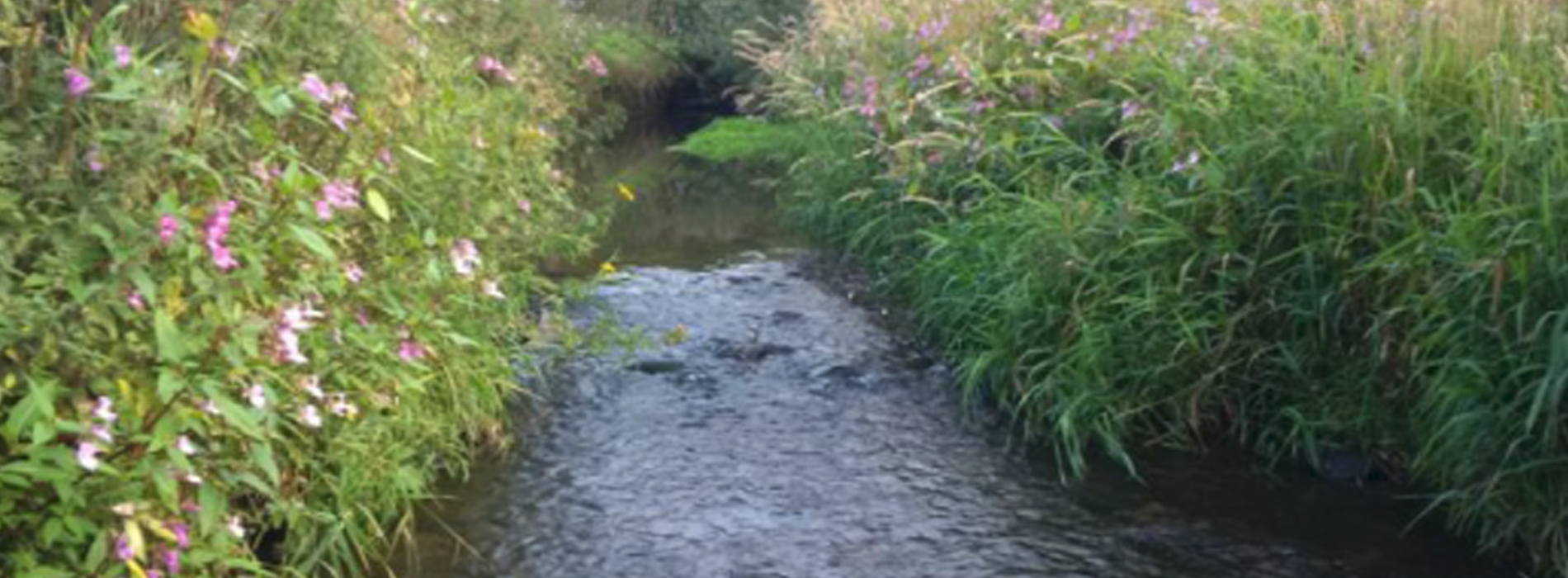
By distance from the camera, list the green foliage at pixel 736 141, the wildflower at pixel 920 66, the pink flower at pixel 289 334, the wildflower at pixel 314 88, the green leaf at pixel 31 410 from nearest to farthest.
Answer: the green leaf at pixel 31 410 → the pink flower at pixel 289 334 → the wildflower at pixel 314 88 → the wildflower at pixel 920 66 → the green foliage at pixel 736 141

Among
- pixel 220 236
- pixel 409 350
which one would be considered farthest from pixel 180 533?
pixel 409 350

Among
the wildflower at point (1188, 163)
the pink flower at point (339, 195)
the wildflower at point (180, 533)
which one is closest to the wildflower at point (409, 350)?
the pink flower at point (339, 195)

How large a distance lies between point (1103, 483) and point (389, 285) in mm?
2702

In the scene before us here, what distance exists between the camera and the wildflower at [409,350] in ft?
17.5

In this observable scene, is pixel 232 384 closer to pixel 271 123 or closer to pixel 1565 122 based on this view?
pixel 271 123

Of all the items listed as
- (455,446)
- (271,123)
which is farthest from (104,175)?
(455,446)

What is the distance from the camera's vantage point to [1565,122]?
5.28 meters

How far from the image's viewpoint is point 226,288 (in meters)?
4.00

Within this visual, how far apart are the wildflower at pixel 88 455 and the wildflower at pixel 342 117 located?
1389mm

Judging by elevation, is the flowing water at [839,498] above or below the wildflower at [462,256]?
below

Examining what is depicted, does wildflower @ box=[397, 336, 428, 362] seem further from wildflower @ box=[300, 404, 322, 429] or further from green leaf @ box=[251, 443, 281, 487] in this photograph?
green leaf @ box=[251, 443, 281, 487]

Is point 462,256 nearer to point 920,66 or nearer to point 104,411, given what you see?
point 104,411

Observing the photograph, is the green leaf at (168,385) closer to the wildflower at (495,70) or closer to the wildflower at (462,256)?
the wildflower at (462,256)

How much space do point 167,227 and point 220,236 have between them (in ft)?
0.72
